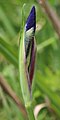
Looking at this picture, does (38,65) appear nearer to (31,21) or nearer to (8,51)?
(8,51)

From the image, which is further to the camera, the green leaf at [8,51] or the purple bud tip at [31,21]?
the green leaf at [8,51]

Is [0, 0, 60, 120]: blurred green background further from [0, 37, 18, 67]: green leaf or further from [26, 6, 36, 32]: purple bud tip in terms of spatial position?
[26, 6, 36, 32]: purple bud tip

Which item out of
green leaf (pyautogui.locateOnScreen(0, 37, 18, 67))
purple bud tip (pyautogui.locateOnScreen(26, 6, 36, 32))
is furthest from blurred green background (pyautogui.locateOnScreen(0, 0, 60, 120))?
purple bud tip (pyautogui.locateOnScreen(26, 6, 36, 32))

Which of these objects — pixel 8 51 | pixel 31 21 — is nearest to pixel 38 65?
pixel 8 51

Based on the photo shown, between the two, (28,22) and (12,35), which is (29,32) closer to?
(28,22)

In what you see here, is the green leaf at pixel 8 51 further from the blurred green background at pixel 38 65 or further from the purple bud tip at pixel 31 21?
the purple bud tip at pixel 31 21

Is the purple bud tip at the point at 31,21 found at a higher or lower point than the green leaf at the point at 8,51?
higher

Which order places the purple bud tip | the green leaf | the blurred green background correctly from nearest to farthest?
the purple bud tip
the green leaf
the blurred green background

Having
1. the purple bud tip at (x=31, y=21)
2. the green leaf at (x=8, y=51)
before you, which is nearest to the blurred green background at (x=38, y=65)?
the green leaf at (x=8, y=51)

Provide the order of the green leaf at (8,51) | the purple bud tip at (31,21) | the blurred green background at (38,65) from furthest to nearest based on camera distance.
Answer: the blurred green background at (38,65) → the green leaf at (8,51) → the purple bud tip at (31,21)
